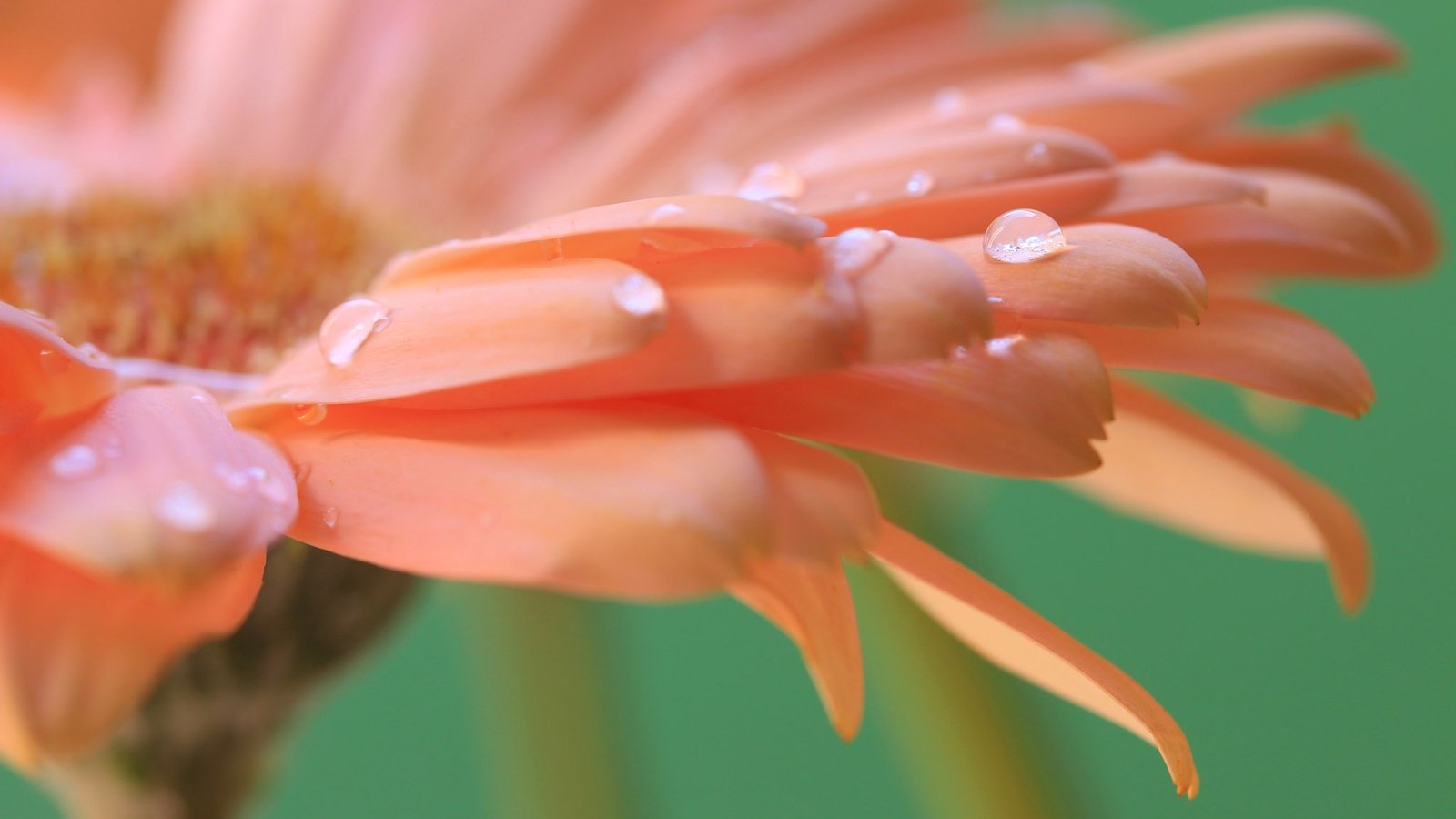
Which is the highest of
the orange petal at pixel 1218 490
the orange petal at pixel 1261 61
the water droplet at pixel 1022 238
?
the water droplet at pixel 1022 238

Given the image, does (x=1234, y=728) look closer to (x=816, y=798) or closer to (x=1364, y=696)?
(x=1364, y=696)

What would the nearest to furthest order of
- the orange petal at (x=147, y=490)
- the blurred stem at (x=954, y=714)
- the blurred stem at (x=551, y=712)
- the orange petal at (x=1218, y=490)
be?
1. the orange petal at (x=147, y=490)
2. the orange petal at (x=1218, y=490)
3. the blurred stem at (x=954, y=714)
4. the blurred stem at (x=551, y=712)

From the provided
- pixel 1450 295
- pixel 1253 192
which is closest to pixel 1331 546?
pixel 1253 192

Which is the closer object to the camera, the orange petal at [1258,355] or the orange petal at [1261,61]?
the orange petal at [1258,355]

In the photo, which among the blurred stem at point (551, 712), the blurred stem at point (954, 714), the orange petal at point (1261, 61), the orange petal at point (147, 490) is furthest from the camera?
the blurred stem at point (551, 712)

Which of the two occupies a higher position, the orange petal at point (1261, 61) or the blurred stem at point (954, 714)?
the orange petal at point (1261, 61)

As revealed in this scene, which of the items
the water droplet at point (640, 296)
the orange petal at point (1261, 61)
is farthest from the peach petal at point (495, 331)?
the orange petal at point (1261, 61)

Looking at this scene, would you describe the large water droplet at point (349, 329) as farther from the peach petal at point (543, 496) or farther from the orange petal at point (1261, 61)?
the orange petal at point (1261, 61)

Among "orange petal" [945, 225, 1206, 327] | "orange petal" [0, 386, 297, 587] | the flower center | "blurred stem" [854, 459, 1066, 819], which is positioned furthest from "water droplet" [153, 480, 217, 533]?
"blurred stem" [854, 459, 1066, 819]
